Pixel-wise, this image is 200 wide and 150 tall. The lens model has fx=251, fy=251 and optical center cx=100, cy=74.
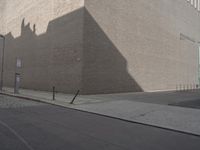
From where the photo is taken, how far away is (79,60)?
22938 millimetres

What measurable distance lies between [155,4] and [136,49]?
27.2ft

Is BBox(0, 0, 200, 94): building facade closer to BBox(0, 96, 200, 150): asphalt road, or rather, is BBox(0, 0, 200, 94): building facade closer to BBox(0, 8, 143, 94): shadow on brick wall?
BBox(0, 8, 143, 94): shadow on brick wall

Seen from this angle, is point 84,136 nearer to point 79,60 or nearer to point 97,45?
point 79,60

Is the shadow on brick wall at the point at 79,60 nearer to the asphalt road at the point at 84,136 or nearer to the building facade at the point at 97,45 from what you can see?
the building facade at the point at 97,45

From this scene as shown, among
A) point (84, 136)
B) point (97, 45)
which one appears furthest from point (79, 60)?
point (84, 136)

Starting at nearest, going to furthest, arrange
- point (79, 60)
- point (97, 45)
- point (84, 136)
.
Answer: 1. point (84, 136)
2. point (79, 60)
3. point (97, 45)

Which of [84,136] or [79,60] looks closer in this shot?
[84,136]

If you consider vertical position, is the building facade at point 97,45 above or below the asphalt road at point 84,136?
above

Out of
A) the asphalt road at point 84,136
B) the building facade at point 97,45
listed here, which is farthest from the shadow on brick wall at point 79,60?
the asphalt road at point 84,136

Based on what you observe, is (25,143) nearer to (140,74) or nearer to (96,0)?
(96,0)

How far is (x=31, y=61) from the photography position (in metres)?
32.0

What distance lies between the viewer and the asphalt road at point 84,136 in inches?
259

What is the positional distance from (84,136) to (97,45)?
16.8 m

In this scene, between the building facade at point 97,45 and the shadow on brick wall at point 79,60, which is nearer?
the shadow on brick wall at point 79,60
